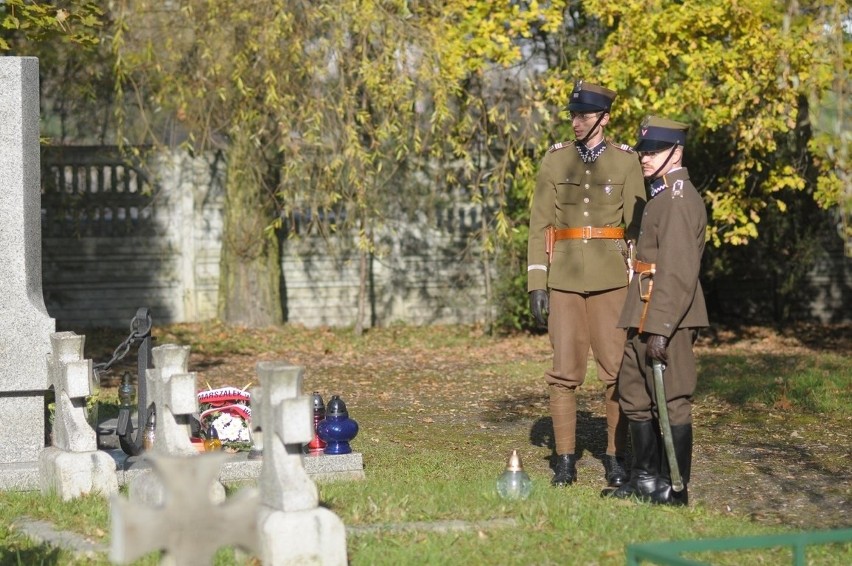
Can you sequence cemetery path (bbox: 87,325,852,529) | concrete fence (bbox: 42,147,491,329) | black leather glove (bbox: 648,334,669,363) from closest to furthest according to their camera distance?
black leather glove (bbox: 648,334,669,363)
cemetery path (bbox: 87,325,852,529)
concrete fence (bbox: 42,147,491,329)

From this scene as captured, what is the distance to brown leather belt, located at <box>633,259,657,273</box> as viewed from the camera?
22.5ft

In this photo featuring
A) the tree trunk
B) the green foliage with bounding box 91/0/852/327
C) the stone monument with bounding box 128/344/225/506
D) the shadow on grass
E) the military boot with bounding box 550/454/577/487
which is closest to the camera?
the shadow on grass

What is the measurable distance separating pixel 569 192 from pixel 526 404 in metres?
4.31

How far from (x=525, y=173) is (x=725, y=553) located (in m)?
11.0

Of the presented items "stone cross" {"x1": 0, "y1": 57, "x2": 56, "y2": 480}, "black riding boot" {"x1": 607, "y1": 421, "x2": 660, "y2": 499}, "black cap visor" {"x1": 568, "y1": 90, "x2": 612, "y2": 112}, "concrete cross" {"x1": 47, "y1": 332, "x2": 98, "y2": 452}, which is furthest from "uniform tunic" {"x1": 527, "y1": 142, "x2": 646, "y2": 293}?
"stone cross" {"x1": 0, "y1": 57, "x2": 56, "y2": 480}

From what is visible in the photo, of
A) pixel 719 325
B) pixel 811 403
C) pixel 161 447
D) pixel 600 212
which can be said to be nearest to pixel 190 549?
pixel 161 447

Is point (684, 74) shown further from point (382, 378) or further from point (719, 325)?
point (719, 325)

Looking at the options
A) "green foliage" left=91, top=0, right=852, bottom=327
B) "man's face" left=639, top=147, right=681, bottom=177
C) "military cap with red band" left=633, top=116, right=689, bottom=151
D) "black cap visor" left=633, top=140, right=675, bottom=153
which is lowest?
"man's face" left=639, top=147, right=681, bottom=177

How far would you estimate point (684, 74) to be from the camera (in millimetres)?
14680

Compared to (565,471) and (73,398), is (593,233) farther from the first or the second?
(73,398)

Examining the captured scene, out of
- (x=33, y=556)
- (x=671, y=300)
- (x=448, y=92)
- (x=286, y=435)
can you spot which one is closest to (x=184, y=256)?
(x=448, y=92)

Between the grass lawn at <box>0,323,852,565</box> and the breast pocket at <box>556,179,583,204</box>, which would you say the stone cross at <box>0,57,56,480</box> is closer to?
the grass lawn at <box>0,323,852,565</box>

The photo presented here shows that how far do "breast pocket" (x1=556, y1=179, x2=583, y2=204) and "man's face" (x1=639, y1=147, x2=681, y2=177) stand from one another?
0.65m

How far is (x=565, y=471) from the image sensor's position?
7.38 meters
